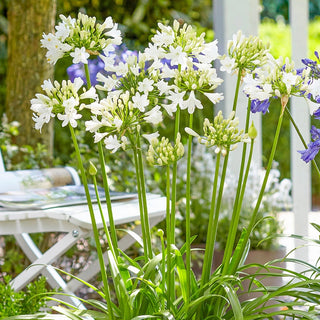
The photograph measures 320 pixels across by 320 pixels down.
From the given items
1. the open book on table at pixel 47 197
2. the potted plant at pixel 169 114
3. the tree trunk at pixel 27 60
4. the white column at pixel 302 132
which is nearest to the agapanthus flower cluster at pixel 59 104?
the potted plant at pixel 169 114

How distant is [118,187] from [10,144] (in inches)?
23.4

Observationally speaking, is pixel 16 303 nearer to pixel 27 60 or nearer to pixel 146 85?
pixel 146 85

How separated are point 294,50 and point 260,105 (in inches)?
74.2

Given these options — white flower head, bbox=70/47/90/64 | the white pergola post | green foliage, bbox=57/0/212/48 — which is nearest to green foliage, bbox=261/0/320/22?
the white pergola post

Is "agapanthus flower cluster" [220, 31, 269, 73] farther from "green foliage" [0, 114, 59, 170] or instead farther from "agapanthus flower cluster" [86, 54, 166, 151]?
"green foliage" [0, 114, 59, 170]

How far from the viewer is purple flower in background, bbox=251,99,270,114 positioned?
1.41 m

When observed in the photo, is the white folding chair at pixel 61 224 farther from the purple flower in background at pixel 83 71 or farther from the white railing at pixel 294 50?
the white railing at pixel 294 50

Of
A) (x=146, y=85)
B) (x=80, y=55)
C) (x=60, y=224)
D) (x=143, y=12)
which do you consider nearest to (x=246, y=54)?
(x=146, y=85)

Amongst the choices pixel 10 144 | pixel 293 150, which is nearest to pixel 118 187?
pixel 10 144

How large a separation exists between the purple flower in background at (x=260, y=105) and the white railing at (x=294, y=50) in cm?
179

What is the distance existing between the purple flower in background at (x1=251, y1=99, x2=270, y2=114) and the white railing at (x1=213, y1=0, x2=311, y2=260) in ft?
5.87

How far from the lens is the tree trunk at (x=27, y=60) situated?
3197mm

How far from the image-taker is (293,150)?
329cm

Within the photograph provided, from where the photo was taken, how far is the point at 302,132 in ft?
10.7
